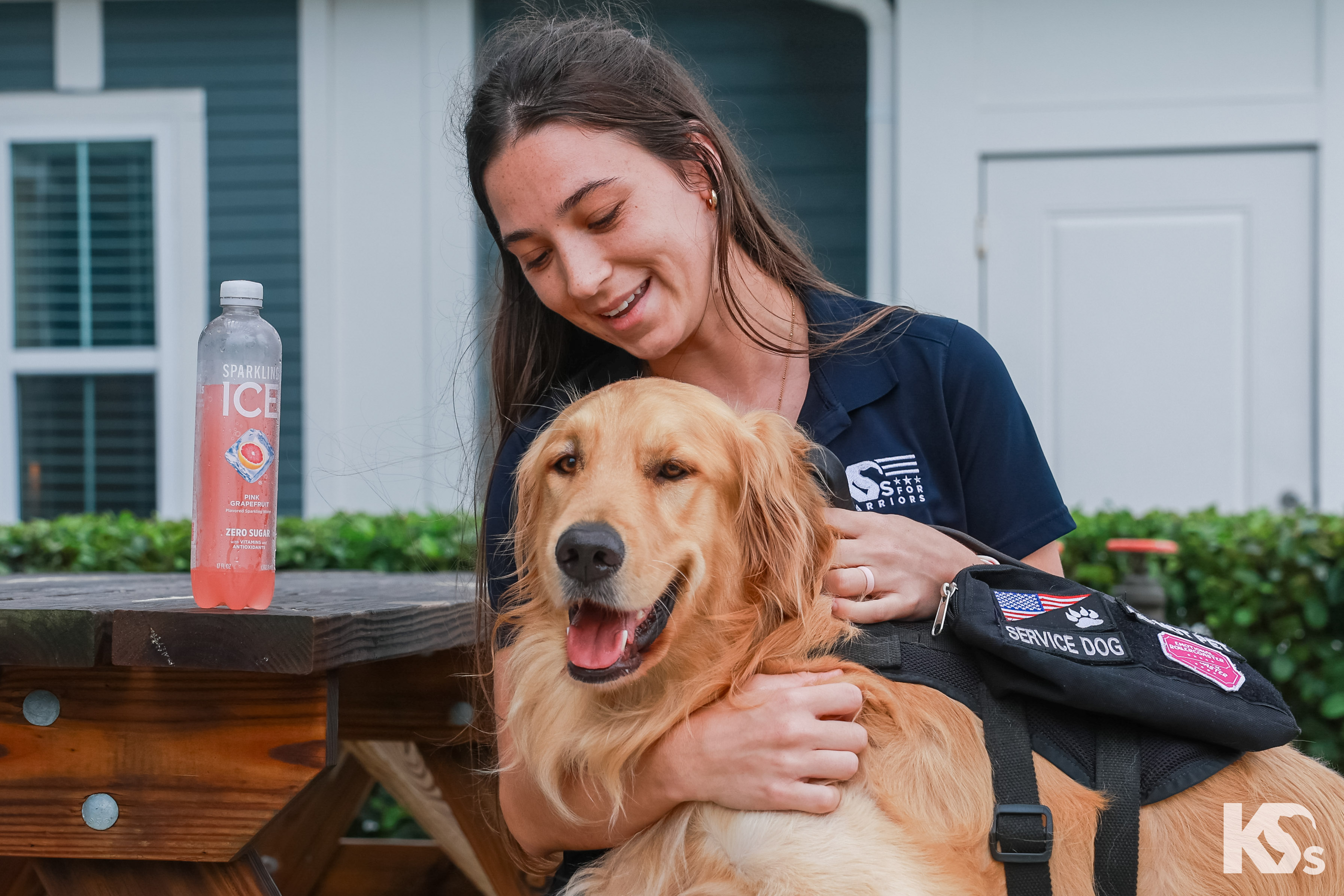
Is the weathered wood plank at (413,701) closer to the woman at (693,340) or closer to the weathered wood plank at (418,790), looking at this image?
the weathered wood plank at (418,790)

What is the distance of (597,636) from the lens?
5.74ft

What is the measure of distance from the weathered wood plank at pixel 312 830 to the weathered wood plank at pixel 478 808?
1.60ft

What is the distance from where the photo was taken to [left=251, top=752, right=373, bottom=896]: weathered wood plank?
2979mm

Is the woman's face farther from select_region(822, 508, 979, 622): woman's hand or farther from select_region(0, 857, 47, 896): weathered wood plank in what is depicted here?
select_region(0, 857, 47, 896): weathered wood plank

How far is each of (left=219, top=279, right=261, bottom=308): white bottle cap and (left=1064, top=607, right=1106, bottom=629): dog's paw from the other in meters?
1.37

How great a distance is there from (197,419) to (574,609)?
2.11 ft

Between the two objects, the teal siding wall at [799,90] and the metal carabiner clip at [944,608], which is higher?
the teal siding wall at [799,90]

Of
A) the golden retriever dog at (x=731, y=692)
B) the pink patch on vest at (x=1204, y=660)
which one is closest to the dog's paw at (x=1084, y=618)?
the pink patch on vest at (x=1204, y=660)

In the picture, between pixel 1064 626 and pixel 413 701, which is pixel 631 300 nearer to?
pixel 1064 626

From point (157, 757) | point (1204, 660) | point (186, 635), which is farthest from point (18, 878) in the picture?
point (1204, 660)

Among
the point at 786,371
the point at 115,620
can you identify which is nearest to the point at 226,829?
the point at 115,620

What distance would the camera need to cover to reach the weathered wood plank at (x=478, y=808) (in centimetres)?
259

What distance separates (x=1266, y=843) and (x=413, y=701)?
5.74 ft

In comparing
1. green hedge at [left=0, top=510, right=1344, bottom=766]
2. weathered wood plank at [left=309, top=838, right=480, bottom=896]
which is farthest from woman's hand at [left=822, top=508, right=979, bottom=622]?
weathered wood plank at [left=309, top=838, right=480, bottom=896]
